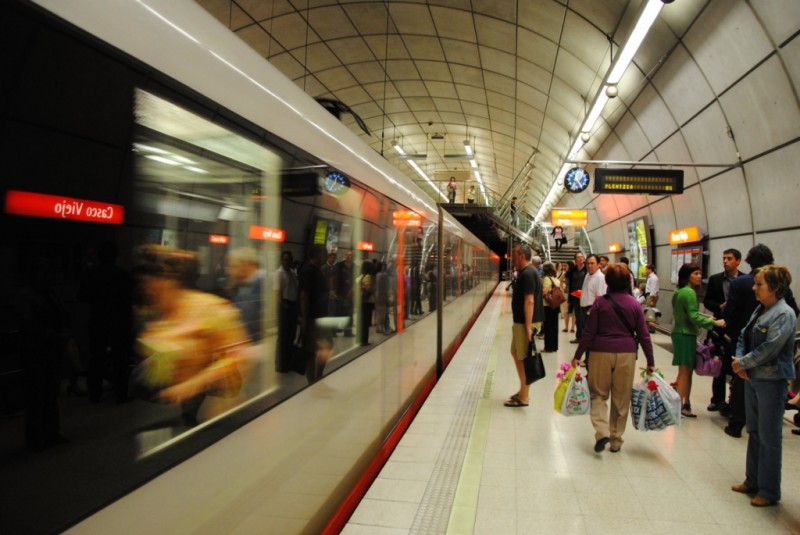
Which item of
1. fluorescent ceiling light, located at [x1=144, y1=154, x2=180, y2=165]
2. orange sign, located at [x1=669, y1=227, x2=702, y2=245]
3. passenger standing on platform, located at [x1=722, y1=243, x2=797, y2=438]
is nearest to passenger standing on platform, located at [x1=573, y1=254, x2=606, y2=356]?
passenger standing on platform, located at [x1=722, y1=243, x2=797, y2=438]

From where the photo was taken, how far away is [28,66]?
1.00 metres

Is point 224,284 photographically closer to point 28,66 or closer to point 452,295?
point 28,66

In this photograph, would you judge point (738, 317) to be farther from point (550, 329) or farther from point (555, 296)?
point (550, 329)

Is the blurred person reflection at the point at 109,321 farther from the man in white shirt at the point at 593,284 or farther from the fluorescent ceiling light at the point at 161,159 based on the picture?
the man in white shirt at the point at 593,284

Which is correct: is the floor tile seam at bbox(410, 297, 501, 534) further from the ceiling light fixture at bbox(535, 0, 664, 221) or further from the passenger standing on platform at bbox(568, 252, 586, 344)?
the ceiling light fixture at bbox(535, 0, 664, 221)

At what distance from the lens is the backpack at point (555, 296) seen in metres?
7.74

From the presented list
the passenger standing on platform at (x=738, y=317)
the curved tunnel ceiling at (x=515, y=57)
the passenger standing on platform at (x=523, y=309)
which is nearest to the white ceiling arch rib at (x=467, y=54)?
the curved tunnel ceiling at (x=515, y=57)

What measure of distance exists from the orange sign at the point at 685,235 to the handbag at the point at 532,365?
7.70 m

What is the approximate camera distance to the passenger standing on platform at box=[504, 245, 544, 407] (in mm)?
5270

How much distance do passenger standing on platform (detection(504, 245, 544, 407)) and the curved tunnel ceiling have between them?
3379 millimetres

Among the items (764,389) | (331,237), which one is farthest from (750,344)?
(331,237)

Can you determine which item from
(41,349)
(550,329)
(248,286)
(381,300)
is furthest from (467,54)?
(41,349)

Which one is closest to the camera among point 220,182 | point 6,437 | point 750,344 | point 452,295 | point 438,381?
point 6,437

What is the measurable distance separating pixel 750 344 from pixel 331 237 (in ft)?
10.2
